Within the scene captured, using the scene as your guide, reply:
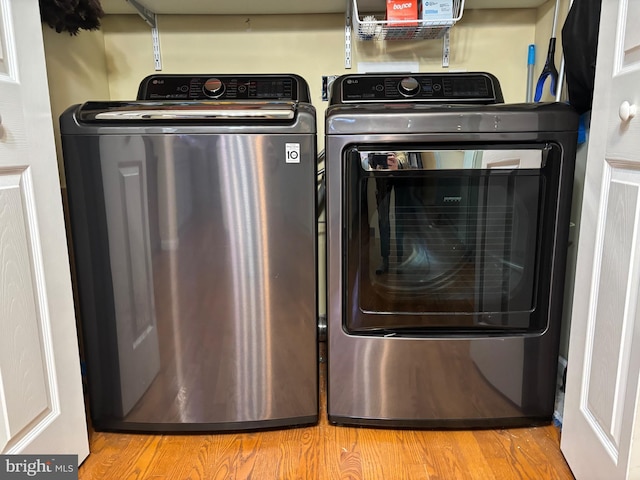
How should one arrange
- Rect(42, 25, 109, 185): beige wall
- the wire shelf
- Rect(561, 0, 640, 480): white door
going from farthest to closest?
1. the wire shelf
2. Rect(42, 25, 109, 185): beige wall
3. Rect(561, 0, 640, 480): white door

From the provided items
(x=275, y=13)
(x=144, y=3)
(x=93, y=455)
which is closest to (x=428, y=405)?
(x=93, y=455)

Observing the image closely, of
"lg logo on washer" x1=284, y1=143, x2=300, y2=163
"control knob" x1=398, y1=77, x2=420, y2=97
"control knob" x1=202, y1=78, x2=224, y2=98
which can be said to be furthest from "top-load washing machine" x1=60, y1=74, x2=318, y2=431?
"control knob" x1=398, y1=77, x2=420, y2=97

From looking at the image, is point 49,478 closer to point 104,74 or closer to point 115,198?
point 115,198

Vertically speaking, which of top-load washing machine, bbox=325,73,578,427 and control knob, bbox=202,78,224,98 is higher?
control knob, bbox=202,78,224,98

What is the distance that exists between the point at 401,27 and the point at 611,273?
1.06m

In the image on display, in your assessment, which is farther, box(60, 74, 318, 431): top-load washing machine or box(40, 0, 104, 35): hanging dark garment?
box(40, 0, 104, 35): hanging dark garment

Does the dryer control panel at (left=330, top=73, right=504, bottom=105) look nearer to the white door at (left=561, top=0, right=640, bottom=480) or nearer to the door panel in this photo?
the white door at (left=561, top=0, right=640, bottom=480)

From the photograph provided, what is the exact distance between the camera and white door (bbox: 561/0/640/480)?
86 centimetres

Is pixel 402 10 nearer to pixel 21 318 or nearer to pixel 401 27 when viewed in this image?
pixel 401 27

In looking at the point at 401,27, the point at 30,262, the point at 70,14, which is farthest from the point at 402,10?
the point at 30,262

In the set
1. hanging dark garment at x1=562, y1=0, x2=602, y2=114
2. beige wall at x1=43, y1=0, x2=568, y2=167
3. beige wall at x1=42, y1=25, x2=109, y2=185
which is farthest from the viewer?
beige wall at x1=43, y1=0, x2=568, y2=167

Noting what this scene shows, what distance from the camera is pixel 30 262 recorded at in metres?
0.99

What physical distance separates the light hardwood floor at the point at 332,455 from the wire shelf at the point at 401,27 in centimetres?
131

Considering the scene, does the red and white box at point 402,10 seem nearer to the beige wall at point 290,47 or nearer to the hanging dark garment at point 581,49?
the beige wall at point 290,47
